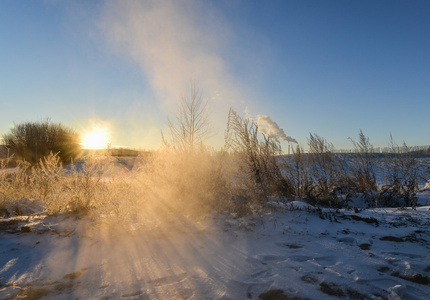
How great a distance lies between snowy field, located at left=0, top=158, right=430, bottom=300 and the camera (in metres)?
1.88

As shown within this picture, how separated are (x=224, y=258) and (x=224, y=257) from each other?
0.03 m

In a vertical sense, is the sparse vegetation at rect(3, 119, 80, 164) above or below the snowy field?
above

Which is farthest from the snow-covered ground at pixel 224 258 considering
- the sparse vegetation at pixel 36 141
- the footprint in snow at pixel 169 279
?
the sparse vegetation at pixel 36 141

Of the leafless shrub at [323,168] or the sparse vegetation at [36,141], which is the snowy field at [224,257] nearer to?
the leafless shrub at [323,168]

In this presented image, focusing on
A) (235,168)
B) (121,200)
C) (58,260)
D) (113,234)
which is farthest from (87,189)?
(235,168)

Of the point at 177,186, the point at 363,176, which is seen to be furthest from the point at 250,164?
the point at 363,176

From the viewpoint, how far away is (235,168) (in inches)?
188

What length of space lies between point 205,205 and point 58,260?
208 cm

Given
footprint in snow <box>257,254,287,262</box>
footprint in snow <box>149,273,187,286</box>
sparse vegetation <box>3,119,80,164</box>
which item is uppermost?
sparse vegetation <box>3,119,80,164</box>

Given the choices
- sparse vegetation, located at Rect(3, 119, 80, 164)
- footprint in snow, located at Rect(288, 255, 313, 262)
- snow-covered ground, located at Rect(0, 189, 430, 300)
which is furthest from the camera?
sparse vegetation, located at Rect(3, 119, 80, 164)

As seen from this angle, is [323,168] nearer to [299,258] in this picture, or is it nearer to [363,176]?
[363,176]

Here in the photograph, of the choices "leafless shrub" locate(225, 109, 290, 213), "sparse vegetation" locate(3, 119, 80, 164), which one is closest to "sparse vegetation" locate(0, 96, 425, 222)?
"leafless shrub" locate(225, 109, 290, 213)

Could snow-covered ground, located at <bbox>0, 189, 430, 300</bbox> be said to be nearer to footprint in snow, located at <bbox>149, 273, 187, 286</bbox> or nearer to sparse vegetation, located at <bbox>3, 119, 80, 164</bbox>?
footprint in snow, located at <bbox>149, 273, 187, 286</bbox>

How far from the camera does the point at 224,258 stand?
2.48m
